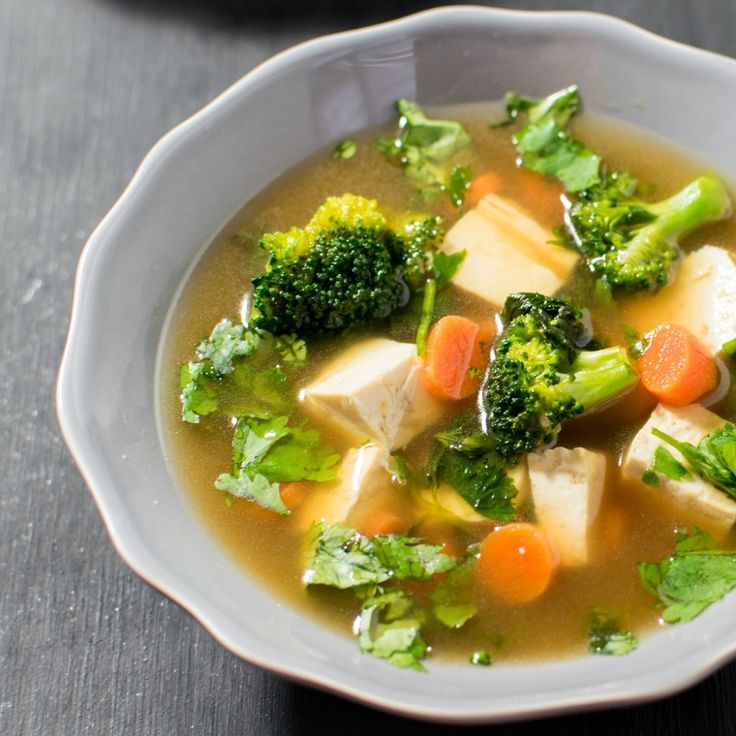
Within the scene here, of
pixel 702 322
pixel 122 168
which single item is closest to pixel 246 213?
pixel 122 168

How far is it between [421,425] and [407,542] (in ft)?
1.41

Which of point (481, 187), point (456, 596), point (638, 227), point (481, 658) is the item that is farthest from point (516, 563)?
point (481, 187)

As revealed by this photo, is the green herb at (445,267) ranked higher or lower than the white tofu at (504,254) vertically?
lower

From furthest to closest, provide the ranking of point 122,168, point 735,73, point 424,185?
point 122,168
point 424,185
point 735,73

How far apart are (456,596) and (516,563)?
0.20 m

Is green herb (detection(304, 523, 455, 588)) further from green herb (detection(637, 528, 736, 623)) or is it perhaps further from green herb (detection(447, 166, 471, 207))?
green herb (detection(447, 166, 471, 207))

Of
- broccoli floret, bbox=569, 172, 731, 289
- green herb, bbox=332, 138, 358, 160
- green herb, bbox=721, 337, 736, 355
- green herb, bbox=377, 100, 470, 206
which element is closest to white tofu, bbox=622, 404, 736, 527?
green herb, bbox=721, 337, 736, 355

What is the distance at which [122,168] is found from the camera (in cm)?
401

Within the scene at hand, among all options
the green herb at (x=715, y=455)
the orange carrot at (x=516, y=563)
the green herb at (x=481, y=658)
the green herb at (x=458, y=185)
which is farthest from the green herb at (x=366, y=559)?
the green herb at (x=458, y=185)

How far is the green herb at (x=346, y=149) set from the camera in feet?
11.7

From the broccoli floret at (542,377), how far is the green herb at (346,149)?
94cm

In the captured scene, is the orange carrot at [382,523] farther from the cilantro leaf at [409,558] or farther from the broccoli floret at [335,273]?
the broccoli floret at [335,273]

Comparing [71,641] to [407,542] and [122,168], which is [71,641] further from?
[122,168]

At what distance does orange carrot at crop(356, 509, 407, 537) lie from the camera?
2.78 m
